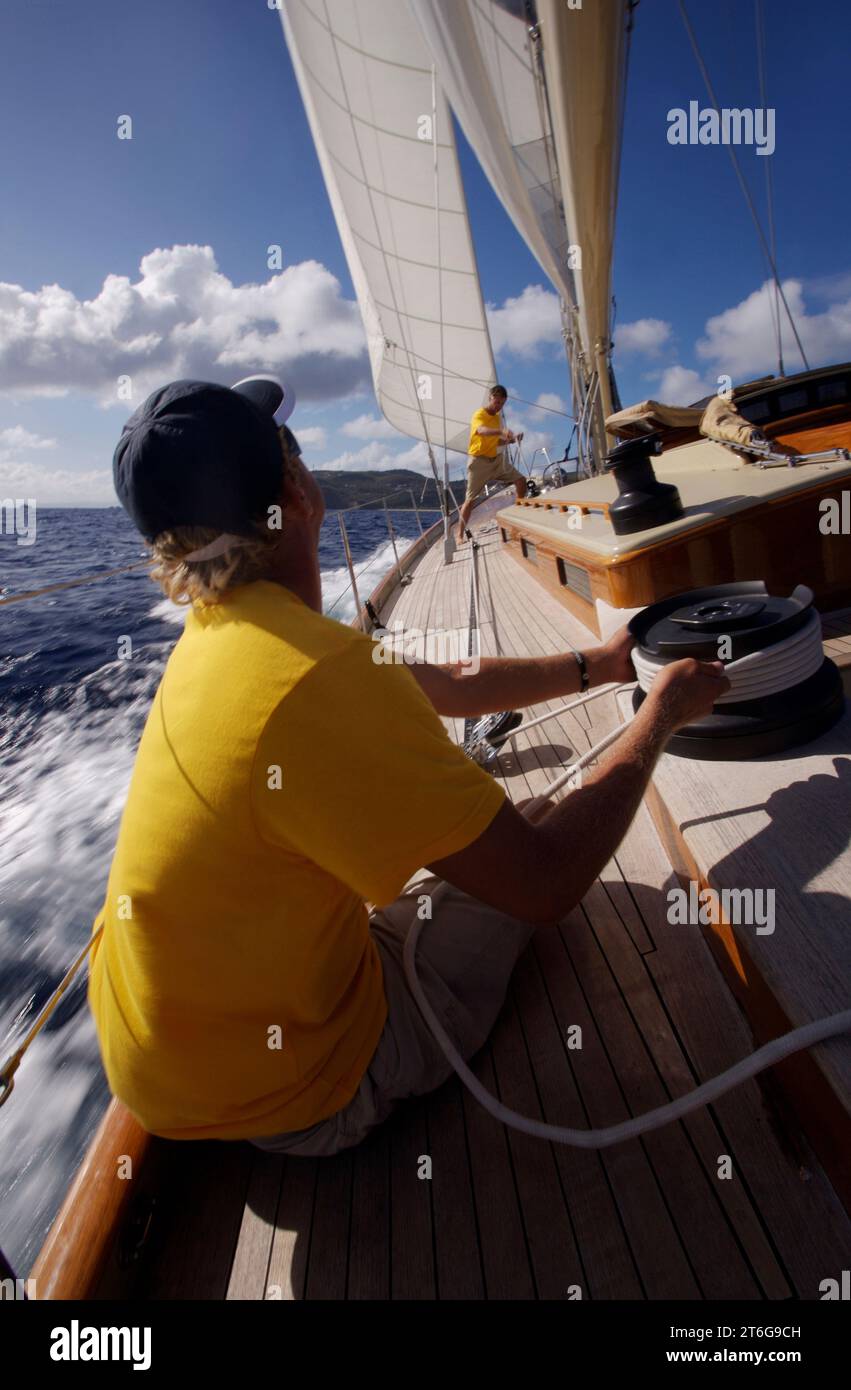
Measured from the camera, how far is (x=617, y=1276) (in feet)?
3.50

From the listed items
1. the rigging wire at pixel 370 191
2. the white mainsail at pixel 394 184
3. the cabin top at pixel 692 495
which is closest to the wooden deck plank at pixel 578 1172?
the cabin top at pixel 692 495

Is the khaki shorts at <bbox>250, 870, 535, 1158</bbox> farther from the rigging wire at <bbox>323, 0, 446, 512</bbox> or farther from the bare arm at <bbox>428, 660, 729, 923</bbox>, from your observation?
the rigging wire at <bbox>323, 0, 446, 512</bbox>

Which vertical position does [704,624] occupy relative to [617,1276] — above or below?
above

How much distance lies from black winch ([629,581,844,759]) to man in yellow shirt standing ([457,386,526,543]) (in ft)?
22.8

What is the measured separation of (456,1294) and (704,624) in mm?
1355

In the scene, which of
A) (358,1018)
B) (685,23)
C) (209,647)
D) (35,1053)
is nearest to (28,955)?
(35,1053)

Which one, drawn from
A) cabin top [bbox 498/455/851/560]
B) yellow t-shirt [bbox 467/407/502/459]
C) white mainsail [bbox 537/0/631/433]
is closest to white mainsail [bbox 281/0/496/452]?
yellow t-shirt [bbox 467/407/502/459]

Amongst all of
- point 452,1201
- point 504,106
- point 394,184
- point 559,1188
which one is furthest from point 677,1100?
point 394,184

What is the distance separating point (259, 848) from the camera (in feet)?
3.03

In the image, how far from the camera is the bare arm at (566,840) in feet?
3.13

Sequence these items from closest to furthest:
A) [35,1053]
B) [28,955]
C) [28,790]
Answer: [35,1053]
[28,955]
[28,790]

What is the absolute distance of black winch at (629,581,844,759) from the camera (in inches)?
57.7

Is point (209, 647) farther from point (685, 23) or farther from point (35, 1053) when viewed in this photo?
point (685, 23)

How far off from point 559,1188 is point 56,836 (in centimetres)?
432
